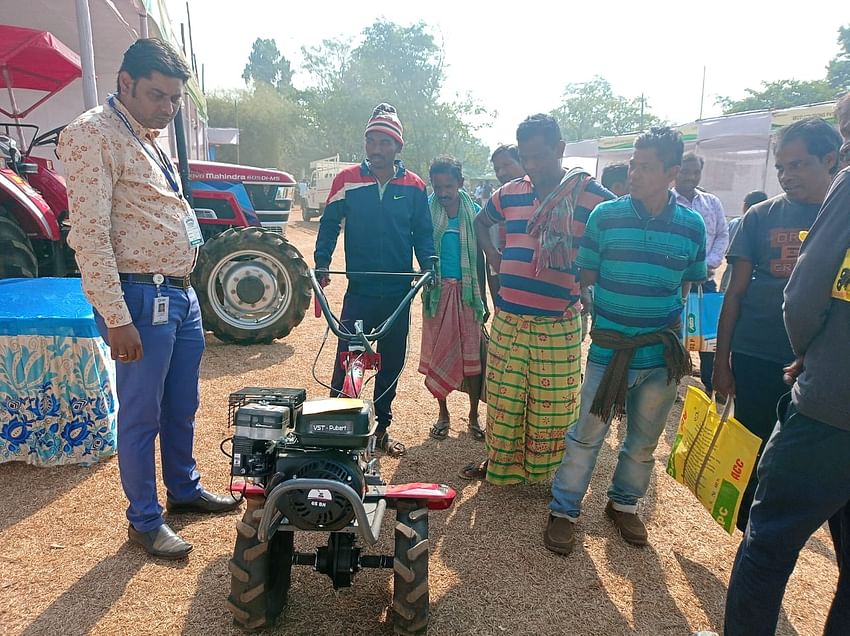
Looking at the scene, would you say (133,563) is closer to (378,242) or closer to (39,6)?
(378,242)

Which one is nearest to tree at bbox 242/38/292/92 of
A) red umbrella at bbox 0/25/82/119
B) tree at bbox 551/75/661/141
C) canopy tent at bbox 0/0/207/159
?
tree at bbox 551/75/661/141

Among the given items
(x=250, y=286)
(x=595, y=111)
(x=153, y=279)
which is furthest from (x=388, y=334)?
(x=595, y=111)

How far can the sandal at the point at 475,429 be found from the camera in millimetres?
4012

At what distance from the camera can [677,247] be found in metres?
2.56

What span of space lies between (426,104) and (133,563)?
4598 cm

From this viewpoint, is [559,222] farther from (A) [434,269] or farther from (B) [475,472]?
(B) [475,472]

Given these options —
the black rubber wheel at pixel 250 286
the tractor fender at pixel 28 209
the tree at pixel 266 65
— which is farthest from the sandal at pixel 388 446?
the tree at pixel 266 65

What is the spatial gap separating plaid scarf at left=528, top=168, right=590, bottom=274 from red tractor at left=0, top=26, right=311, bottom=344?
293 cm

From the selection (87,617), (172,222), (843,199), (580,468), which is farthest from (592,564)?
(172,222)

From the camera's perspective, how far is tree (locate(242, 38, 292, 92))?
250 ft

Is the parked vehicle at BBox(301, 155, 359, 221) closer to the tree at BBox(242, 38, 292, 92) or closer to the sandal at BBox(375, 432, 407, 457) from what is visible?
the sandal at BBox(375, 432, 407, 457)

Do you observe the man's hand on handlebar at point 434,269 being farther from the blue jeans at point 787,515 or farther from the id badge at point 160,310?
the blue jeans at point 787,515

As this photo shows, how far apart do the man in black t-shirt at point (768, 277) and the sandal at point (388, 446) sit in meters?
1.89

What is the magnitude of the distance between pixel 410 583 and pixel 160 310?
1.46m
